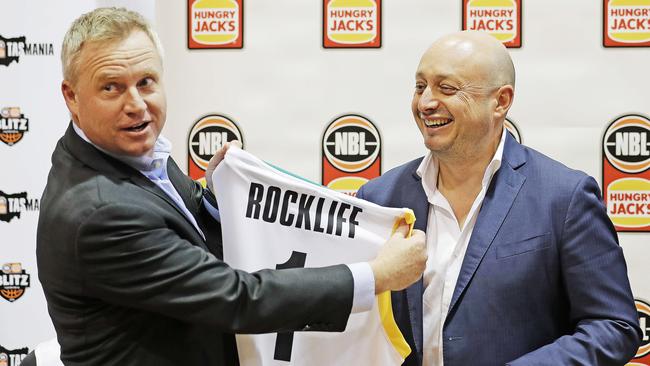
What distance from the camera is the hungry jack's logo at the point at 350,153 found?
9.67 feet

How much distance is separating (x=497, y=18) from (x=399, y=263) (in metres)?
1.48

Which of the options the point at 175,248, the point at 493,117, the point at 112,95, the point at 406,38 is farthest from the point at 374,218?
the point at 406,38

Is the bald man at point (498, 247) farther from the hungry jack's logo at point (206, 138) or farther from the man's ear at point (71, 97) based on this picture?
the hungry jack's logo at point (206, 138)

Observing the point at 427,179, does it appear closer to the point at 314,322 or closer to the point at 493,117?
→ the point at 493,117

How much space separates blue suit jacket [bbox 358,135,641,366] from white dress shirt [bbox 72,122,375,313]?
0.32 m

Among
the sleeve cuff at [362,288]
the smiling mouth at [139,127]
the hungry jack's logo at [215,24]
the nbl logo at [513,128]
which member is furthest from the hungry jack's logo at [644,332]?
the smiling mouth at [139,127]

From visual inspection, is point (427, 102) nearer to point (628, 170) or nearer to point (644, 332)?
point (628, 170)

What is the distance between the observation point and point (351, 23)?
116 inches

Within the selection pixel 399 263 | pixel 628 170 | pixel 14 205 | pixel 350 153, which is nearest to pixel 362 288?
pixel 399 263

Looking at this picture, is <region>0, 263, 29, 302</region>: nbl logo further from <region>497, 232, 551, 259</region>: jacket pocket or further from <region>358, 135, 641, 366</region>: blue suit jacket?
<region>497, 232, 551, 259</region>: jacket pocket

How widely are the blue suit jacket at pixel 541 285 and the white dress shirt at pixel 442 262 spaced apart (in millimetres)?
36

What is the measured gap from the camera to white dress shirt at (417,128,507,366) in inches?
77.9

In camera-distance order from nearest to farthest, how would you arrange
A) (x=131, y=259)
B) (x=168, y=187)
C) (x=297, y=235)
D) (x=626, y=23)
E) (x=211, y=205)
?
(x=131, y=259) → (x=168, y=187) → (x=297, y=235) → (x=211, y=205) → (x=626, y=23)

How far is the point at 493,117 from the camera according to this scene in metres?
2.05
